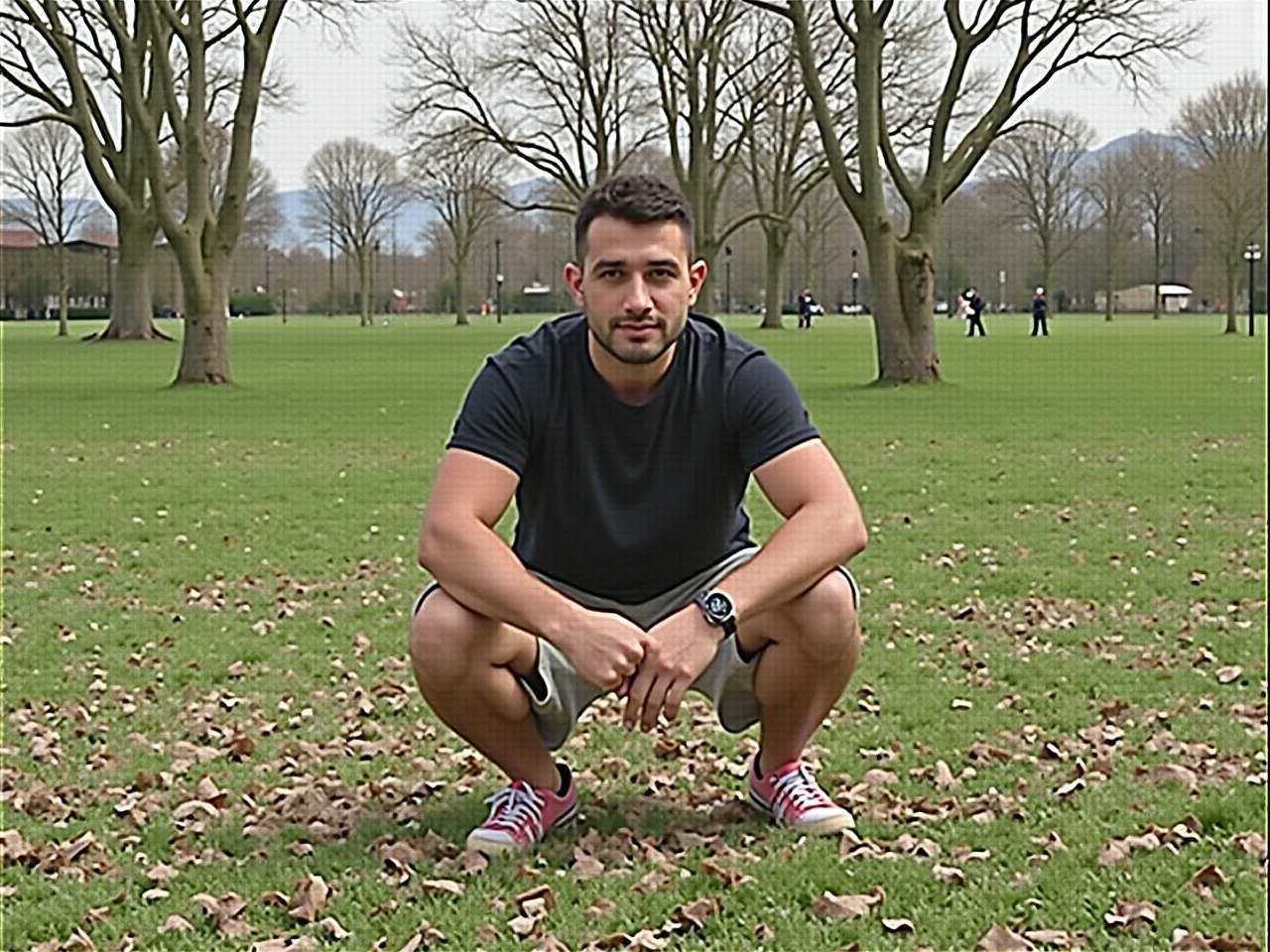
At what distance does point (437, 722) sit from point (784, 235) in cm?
5592

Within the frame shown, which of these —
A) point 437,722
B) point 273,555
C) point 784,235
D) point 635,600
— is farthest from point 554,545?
point 784,235

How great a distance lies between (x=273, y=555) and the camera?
31.8 feet

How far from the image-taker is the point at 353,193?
88.4 meters

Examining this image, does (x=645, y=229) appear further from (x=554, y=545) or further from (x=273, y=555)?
(x=273, y=555)

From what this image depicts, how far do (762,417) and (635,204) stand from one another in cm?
57

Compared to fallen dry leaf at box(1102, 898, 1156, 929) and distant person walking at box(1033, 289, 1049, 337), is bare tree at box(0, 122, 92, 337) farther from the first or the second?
fallen dry leaf at box(1102, 898, 1156, 929)

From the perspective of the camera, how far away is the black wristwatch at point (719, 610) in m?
3.96

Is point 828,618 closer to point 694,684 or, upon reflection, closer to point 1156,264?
point 694,684

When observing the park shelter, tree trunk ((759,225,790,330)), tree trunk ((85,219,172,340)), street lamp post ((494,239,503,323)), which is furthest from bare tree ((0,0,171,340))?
the park shelter

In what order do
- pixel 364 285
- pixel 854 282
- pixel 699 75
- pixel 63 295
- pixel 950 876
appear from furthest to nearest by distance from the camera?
pixel 854 282 < pixel 364 285 < pixel 63 295 < pixel 699 75 < pixel 950 876

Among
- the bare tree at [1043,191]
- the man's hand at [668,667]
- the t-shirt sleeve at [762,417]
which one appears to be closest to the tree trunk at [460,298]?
the bare tree at [1043,191]

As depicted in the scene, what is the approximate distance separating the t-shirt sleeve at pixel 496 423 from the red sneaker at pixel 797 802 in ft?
3.33

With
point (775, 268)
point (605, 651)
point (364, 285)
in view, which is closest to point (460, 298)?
point (364, 285)

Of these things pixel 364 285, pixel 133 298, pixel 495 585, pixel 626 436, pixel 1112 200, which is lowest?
pixel 495 585
